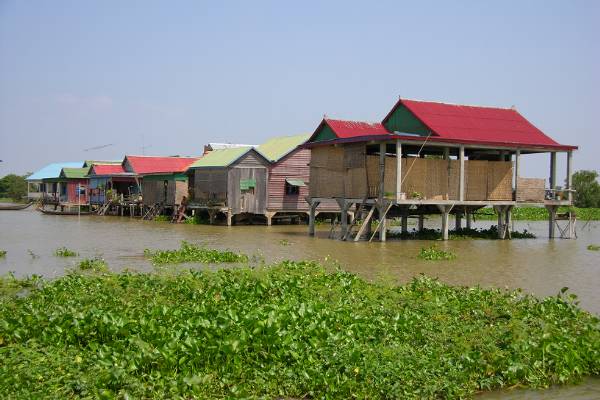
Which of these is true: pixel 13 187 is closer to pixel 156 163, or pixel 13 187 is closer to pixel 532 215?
pixel 156 163

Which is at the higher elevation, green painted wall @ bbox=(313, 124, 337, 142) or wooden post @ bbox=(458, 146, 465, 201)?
green painted wall @ bbox=(313, 124, 337, 142)

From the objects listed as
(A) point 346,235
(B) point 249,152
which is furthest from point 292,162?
(A) point 346,235

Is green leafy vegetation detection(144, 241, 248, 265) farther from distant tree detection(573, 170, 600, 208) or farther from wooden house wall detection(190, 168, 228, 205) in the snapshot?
distant tree detection(573, 170, 600, 208)

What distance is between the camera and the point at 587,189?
63500mm

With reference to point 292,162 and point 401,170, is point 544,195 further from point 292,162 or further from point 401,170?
point 292,162

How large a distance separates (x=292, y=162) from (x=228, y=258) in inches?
683

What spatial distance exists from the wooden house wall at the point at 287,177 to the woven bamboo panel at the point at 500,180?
11198 mm

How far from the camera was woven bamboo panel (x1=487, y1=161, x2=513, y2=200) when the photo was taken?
24062 millimetres

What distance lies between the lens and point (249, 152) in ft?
106

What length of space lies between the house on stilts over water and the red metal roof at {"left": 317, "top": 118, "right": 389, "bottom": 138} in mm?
38

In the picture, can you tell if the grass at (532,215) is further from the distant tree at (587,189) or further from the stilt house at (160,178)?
the stilt house at (160,178)

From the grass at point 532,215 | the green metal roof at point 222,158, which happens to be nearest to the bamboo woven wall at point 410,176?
the green metal roof at point 222,158

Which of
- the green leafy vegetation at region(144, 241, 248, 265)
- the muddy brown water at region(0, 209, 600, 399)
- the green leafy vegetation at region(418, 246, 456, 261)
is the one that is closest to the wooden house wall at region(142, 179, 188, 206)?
the muddy brown water at region(0, 209, 600, 399)

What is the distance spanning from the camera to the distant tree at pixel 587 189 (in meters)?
63.4
